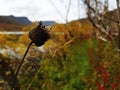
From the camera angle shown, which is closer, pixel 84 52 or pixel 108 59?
pixel 108 59

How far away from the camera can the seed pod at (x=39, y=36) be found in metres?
1.64

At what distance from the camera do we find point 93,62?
5.82m

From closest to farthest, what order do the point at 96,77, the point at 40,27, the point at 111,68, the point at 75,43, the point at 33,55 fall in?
the point at 40,27 → the point at 96,77 → the point at 111,68 → the point at 33,55 → the point at 75,43

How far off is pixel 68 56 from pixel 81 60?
0.43 meters

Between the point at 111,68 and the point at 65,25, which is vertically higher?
the point at 111,68

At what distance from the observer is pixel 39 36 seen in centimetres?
165

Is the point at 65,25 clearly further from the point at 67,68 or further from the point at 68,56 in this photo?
the point at 67,68

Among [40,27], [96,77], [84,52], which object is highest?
[40,27]

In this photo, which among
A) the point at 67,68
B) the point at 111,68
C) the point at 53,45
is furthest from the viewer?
the point at 53,45

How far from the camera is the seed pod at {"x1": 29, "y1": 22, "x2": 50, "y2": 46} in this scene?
1640 mm

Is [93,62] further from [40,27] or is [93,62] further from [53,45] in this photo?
[40,27]

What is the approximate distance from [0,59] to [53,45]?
11.0 feet

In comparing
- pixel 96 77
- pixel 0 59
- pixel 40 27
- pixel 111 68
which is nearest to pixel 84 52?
pixel 111 68

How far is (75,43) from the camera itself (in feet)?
27.2
